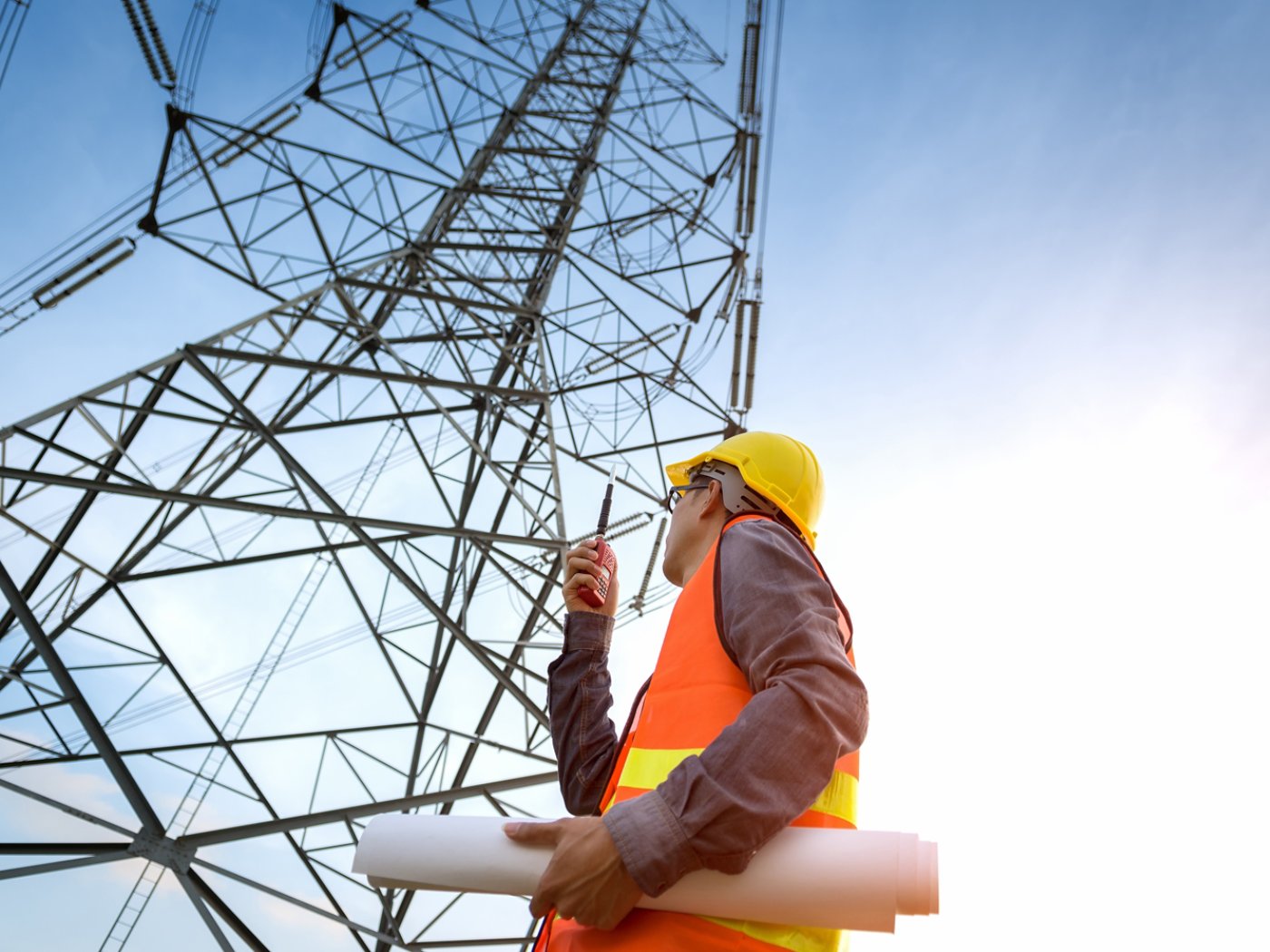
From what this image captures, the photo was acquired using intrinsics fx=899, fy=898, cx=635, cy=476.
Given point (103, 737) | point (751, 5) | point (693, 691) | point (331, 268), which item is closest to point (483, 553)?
point (103, 737)

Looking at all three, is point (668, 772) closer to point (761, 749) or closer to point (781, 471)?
point (761, 749)

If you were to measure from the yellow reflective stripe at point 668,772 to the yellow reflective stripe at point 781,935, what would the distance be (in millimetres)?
225

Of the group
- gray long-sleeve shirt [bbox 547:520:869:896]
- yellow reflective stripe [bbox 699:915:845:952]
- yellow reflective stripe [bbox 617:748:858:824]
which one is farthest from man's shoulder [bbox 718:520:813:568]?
yellow reflective stripe [bbox 699:915:845:952]

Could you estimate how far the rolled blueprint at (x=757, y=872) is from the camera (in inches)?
52.9

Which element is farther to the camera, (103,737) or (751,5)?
(751,5)

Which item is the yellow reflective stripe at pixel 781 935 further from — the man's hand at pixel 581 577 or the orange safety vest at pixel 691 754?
the man's hand at pixel 581 577

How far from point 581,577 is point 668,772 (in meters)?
0.80

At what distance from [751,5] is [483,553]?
31.3 ft

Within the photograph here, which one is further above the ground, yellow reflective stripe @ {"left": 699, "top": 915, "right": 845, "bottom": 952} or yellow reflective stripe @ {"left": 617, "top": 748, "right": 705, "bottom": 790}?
yellow reflective stripe @ {"left": 617, "top": 748, "right": 705, "bottom": 790}

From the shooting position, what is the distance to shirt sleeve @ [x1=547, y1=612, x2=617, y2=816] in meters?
2.30

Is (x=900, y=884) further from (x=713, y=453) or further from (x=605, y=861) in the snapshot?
(x=713, y=453)

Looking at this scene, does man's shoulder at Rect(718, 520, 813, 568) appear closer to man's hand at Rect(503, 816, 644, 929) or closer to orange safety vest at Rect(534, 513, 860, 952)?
orange safety vest at Rect(534, 513, 860, 952)

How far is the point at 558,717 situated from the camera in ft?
7.75

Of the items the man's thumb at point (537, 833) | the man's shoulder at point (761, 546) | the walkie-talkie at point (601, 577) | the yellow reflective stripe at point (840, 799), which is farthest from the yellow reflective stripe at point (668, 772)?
the walkie-talkie at point (601, 577)
